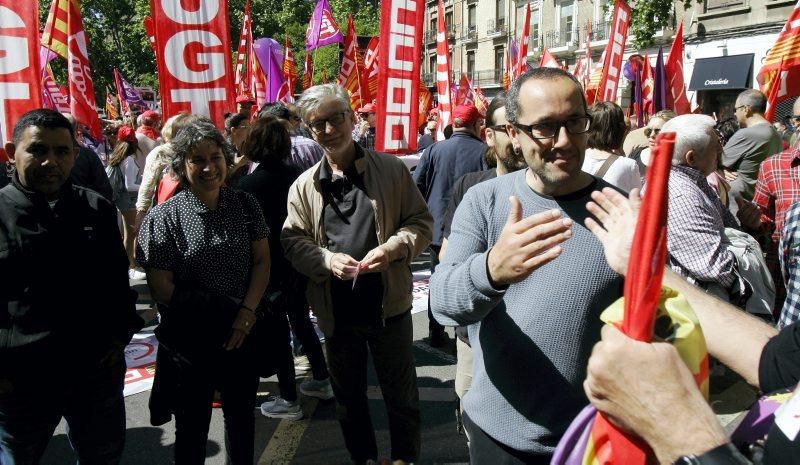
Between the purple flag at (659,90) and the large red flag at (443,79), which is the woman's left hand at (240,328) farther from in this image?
the purple flag at (659,90)

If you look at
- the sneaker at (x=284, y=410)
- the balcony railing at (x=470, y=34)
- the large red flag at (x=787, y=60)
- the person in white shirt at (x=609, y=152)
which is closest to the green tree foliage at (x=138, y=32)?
the balcony railing at (x=470, y=34)

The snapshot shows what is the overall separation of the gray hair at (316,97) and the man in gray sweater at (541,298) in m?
1.38


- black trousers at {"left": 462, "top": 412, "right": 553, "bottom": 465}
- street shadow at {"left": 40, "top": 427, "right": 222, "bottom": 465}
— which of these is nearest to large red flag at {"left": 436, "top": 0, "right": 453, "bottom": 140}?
street shadow at {"left": 40, "top": 427, "right": 222, "bottom": 465}

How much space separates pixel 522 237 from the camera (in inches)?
54.3

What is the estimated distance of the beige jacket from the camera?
9.77ft

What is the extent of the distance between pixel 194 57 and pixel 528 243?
3.00 meters

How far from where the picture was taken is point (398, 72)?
187 inches

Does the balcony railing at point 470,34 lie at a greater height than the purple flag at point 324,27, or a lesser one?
greater

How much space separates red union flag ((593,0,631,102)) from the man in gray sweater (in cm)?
595

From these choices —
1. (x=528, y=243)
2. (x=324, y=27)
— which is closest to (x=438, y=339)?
(x=528, y=243)

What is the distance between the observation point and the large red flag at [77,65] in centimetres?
742

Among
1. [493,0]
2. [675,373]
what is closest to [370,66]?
[675,373]

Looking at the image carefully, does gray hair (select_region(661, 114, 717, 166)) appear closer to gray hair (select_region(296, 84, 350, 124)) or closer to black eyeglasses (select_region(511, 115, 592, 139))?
black eyeglasses (select_region(511, 115, 592, 139))

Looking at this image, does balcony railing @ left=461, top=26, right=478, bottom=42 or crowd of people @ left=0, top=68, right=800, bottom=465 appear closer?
crowd of people @ left=0, top=68, right=800, bottom=465
